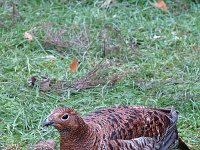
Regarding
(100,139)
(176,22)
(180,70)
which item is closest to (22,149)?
Result: (100,139)

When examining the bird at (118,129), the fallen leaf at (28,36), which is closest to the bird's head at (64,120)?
the bird at (118,129)

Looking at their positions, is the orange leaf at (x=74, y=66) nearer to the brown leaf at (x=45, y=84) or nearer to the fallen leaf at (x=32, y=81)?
the brown leaf at (x=45, y=84)

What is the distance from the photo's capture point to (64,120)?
4.49 meters

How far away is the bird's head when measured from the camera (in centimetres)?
448

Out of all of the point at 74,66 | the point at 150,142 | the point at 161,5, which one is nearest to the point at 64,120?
the point at 150,142

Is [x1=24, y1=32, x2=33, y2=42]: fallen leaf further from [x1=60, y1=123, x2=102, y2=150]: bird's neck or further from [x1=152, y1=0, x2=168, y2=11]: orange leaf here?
[x1=60, y1=123, x2=102, y2=150]: bird's neck

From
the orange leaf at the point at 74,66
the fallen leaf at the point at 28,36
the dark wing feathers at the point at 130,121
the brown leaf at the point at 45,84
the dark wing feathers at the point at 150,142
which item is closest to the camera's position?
the dark wing feathers at the point at 150,142

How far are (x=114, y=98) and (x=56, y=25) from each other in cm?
206

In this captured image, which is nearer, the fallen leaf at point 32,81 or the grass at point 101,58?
the grass at point 101,58

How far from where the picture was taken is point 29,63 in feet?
23.7

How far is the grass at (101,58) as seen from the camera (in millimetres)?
6105

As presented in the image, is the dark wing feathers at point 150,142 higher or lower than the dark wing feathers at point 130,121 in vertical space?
lower

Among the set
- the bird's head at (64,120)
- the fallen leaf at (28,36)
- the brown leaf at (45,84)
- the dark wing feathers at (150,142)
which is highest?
the bird's head at (64,120)

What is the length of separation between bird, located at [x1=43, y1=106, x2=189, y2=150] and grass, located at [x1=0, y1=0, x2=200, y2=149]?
25.5 inches
